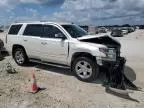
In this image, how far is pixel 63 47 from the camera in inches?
356

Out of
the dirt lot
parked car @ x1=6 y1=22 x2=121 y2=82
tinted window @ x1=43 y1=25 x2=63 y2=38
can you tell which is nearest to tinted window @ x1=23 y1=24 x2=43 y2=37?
parked car @ x1=6 y1=22 x2=121 y2=82

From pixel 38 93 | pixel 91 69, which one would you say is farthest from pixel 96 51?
pixel 38 93

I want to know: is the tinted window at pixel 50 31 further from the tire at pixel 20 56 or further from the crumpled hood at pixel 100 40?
the tire at pixel 20 56

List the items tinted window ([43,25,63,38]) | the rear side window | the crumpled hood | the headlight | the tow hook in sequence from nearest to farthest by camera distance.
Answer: the tow hook → the headlight → the crumpled hood → tinted window ([43,25,63,38]) → the rear side window

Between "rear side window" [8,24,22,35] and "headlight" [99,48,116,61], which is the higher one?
"rear side window" [8,24,22,35]

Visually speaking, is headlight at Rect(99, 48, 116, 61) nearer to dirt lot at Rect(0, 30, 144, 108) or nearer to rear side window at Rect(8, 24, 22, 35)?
dirt lot at Rect(0, 30, 144, 108)

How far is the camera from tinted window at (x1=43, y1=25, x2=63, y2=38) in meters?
9.45

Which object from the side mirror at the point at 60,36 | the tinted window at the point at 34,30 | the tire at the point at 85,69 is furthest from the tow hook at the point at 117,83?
the tinted window at the point at 34,30

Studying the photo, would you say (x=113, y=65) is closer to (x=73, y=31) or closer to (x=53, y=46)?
(x=73, y=31)

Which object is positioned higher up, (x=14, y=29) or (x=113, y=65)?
(x=14, y=29)

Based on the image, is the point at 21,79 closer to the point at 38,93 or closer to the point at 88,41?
the point at 38,93

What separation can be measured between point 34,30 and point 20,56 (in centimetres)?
143

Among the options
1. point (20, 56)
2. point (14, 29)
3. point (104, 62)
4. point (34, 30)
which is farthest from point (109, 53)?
point (14, 29)

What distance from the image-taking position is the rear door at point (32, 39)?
10.0m
